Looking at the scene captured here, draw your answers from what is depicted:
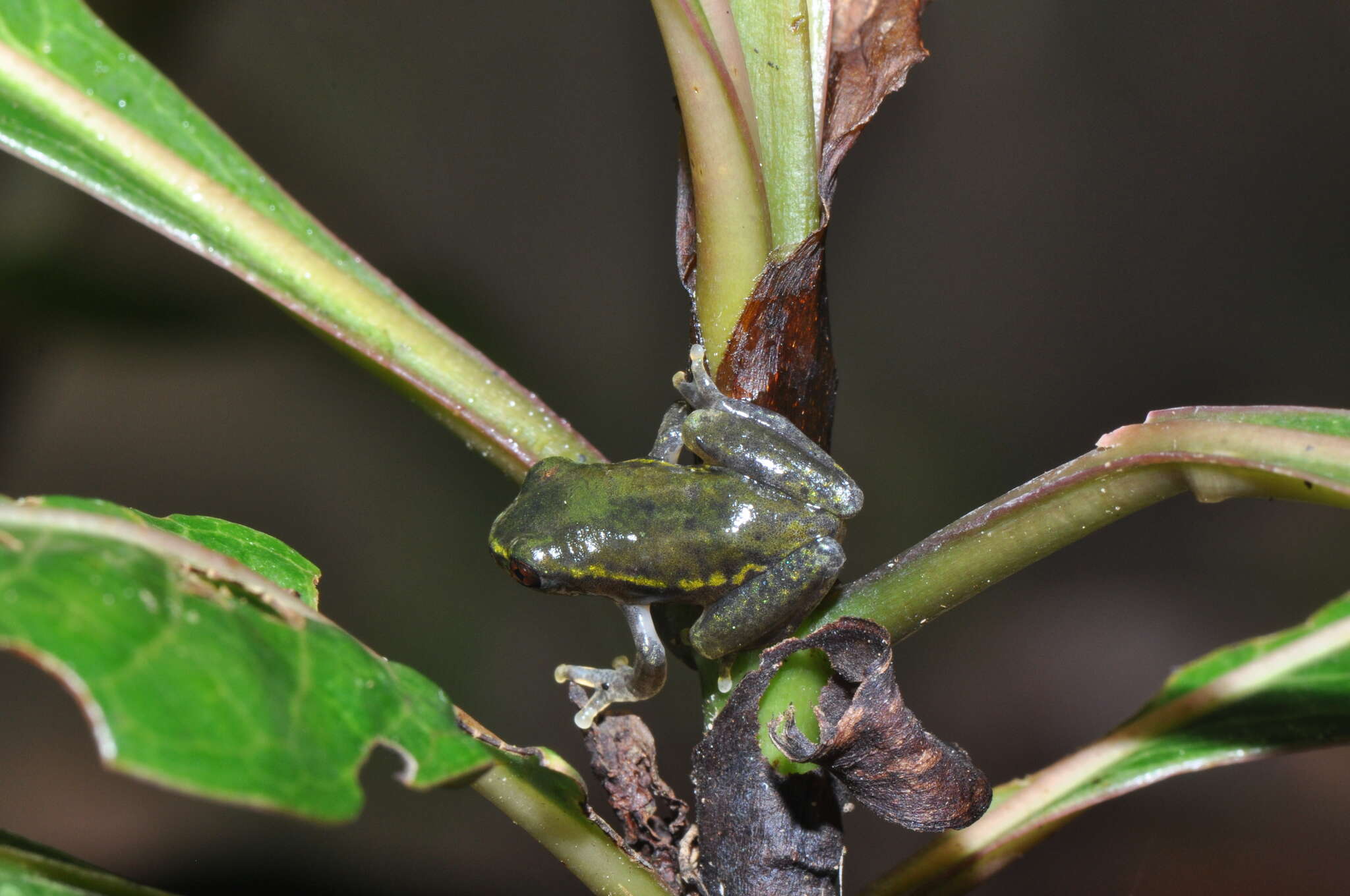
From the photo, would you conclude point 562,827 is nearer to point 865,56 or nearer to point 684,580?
point 684,580

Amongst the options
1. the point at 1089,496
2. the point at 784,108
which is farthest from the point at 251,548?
the point at 1089,496

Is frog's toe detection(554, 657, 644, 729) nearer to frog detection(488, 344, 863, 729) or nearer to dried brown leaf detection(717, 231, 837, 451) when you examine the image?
frog detection(488, 344, 863, 729)

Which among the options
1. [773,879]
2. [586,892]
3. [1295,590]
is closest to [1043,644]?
[1295,590]

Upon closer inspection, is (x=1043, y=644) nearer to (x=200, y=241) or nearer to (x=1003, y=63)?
(x=1003, y=63)

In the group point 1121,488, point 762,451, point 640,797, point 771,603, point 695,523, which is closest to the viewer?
point 1121,488

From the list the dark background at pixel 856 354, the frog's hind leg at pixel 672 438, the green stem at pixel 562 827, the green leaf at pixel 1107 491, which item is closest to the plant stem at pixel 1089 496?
the green leaf at pixel 1107 491
